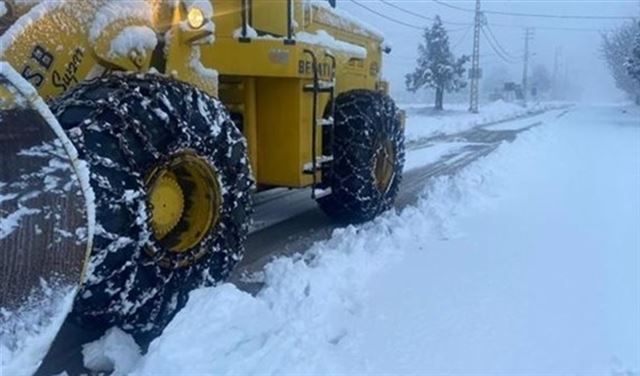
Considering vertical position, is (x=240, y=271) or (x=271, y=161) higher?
(x=271, y=161)

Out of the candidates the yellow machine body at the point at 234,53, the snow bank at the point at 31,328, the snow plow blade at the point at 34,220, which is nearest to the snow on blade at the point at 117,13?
the yellow machine body at the point at 234,53

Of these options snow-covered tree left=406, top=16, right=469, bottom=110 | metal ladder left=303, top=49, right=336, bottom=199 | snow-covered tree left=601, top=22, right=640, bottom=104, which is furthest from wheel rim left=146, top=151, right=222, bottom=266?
snow-covered tree left=601, top=22, right=640, bottom=104

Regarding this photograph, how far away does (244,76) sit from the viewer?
5.61m

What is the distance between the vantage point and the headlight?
13.7 feet

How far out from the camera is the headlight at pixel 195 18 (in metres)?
4.17

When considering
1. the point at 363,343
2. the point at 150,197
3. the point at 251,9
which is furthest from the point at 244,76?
the point at 363,343

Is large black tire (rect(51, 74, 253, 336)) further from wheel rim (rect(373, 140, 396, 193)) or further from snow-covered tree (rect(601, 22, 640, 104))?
snow-covered tree (rect(601, 22, 640, 104))

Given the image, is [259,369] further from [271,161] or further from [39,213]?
[271,161]

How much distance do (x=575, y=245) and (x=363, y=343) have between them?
3013 mm

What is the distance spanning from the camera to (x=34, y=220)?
8.62 feet

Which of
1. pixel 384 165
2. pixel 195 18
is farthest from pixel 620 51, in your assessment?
pixel 195 18

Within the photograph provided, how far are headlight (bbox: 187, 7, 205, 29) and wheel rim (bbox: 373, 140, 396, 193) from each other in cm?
322

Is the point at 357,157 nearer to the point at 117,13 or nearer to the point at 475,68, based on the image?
the point at 117,13

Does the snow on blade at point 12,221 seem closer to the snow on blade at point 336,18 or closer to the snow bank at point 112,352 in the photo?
the snow bank at point 112,352
